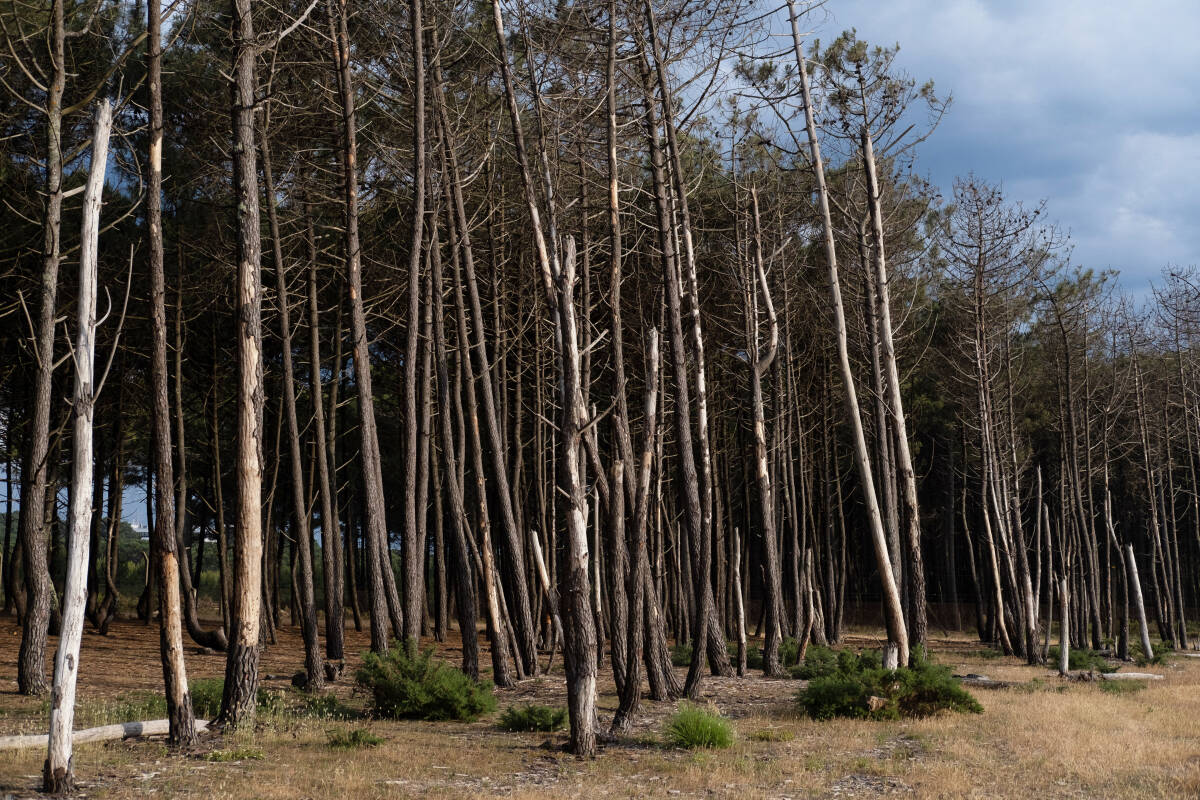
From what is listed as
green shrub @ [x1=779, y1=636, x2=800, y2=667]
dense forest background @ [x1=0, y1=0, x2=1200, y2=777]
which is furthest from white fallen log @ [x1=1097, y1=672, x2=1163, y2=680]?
green shrub @ [x1=779, y1=636, x2=800, y2=667]

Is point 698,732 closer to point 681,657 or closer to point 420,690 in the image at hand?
point 420,690


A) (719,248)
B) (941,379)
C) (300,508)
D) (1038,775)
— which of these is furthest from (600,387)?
(1038,775)

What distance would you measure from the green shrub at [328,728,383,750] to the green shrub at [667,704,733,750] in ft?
9.15

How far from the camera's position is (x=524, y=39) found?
11.2m

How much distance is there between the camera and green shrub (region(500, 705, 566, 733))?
33.9 feet

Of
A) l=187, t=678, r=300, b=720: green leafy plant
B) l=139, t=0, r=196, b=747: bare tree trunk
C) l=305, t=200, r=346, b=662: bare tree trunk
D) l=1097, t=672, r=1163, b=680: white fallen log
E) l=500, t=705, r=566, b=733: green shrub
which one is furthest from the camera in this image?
l=1097, t=672, r=1163, b=680: white fallen log

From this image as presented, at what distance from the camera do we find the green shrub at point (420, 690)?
36.7ft

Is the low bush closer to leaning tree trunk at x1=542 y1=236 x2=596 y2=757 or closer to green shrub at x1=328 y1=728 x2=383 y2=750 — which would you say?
leaning tree trunk at x1=542 y1=236 x2=596 y2=757

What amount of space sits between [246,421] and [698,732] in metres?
5.27

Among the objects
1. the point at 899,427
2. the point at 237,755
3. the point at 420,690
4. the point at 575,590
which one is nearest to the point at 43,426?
the point at 237,755

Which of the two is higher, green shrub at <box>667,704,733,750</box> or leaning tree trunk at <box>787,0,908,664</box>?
leaning tree trunk at <box>787,0,908,664</box>

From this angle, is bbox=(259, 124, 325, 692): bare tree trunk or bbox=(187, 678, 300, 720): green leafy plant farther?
Result: bbox=(259, 124, 325, 692): bare tree trunk

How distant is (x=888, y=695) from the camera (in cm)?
1148

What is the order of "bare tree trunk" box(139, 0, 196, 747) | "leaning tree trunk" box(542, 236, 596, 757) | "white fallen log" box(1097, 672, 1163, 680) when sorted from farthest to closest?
"white fallen log" box(1097, 672, 1163, 680) < "leaning tree trunk" box(542, 236, 596, 757) < "bare tree trunk" box(139, 0, 196, 747)
